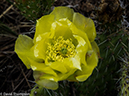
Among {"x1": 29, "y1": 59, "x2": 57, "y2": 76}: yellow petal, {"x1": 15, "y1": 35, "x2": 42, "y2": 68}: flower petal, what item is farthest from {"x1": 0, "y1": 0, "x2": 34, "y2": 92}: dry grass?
{"x1": 29, "y1": 59, "x2": 57, "y2": 76}: yellow petal

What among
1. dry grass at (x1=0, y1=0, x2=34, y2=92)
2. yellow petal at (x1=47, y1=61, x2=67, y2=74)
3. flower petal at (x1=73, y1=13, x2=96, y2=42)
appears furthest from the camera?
dry grass at (x1=0, y1=0, x2=34, y2=92)

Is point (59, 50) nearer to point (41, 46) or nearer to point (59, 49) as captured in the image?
point (59, 49)

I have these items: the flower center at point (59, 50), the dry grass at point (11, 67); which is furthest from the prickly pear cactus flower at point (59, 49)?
the dry grass at point (11, 67)

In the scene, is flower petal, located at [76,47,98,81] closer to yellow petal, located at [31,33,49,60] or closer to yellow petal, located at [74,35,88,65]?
yellow petal, located at [74,35,88,65]

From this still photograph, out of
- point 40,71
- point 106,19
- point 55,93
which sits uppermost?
point 106,19

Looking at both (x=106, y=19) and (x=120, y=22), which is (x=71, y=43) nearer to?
(x=106, y=19)

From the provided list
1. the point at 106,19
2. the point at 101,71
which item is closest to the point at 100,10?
the point at 106,19

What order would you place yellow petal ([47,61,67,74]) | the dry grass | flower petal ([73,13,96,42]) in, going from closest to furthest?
yellow petal ([47,61,67,74]), flower petal ([73,13,96,42]), the dry grass
